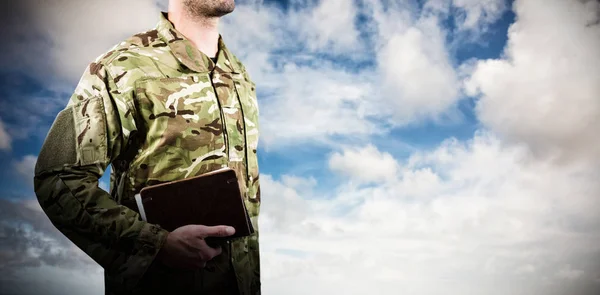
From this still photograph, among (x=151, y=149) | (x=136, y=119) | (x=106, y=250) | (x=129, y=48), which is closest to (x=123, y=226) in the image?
(x=106, y=250)

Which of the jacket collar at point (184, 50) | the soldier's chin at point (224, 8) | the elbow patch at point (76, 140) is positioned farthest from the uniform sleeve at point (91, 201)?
the soldier's chin at point (224, 8)

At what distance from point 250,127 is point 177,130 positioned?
548mm

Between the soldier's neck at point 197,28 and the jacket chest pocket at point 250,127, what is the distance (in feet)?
0.87

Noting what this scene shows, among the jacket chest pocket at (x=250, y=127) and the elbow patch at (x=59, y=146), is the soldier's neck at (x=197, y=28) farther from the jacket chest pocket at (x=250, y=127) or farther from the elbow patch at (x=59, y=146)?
the elbow patch at (x=59, y=146)

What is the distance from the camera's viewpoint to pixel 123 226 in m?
1.93

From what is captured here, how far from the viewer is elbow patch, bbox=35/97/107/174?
1.98 m

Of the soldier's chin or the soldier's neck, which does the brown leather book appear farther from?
the soldier's chin

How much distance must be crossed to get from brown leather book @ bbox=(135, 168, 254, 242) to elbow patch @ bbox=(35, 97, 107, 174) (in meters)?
0.33

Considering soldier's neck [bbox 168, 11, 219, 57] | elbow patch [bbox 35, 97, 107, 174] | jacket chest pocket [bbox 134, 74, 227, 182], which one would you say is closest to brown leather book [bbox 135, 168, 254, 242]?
jacket chest pocket [bbox 134, 74, 227, 182]

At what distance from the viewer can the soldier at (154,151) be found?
194 centimetres

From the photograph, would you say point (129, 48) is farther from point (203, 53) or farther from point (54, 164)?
point (54, 164)

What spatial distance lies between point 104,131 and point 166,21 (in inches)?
35.3

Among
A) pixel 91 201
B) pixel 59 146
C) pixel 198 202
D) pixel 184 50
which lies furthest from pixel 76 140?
pixel 184 50

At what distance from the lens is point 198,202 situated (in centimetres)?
198
